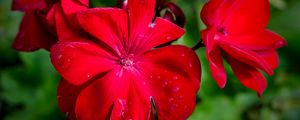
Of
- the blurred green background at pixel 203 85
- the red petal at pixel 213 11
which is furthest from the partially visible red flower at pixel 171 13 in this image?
the blurred green background at pixel 203 85

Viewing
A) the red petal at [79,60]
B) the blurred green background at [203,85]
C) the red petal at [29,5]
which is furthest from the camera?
the blurred green background at [203,85]

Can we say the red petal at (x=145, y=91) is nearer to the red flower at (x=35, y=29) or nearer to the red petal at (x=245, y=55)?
the red petal at (x=245, y=55)

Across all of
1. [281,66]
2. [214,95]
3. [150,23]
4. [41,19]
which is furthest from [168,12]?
[281,66]

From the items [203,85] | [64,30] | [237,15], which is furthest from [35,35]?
[203,85]

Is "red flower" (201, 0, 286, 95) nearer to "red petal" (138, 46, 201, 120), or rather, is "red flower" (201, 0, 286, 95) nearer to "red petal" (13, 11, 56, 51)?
"red petal" (138, 46, 201, 120)

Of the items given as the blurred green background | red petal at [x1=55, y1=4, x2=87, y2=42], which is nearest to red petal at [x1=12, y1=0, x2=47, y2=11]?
red petal at [x1=55, y1=4, x2=87, y2=42]

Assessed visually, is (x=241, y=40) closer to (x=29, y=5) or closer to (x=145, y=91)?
(x=145, y=91)

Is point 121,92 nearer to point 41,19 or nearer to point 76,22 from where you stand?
point 76,22
